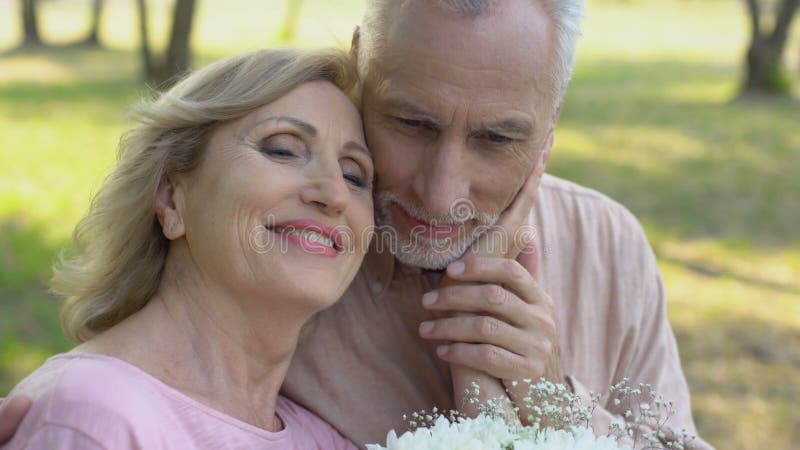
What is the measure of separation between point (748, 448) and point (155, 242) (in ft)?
13.6

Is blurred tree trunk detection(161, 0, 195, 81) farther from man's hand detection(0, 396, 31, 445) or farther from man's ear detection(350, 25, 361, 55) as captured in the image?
man's hand detection(0, 396, 31, 445)

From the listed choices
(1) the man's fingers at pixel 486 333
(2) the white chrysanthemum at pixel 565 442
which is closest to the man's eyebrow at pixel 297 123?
(1) the man's fingers at pixel 486 333

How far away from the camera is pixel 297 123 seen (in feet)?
9.37

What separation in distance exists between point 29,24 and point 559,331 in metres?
26.5

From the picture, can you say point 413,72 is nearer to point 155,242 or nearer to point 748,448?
point 155,242

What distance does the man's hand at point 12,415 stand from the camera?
2.39m

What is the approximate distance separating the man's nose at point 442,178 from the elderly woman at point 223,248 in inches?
7.3

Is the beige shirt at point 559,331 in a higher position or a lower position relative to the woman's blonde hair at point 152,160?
lower

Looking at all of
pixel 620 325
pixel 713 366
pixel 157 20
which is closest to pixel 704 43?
pixel 157 20

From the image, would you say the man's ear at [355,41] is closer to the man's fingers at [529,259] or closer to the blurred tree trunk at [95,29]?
the man's fingers at [529,259]

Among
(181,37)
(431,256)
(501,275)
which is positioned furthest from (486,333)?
(181,37)

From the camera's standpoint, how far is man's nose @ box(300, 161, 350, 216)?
2779 millimetres

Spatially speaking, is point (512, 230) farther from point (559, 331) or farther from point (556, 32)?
point (556, 32)

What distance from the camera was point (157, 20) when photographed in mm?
31953
